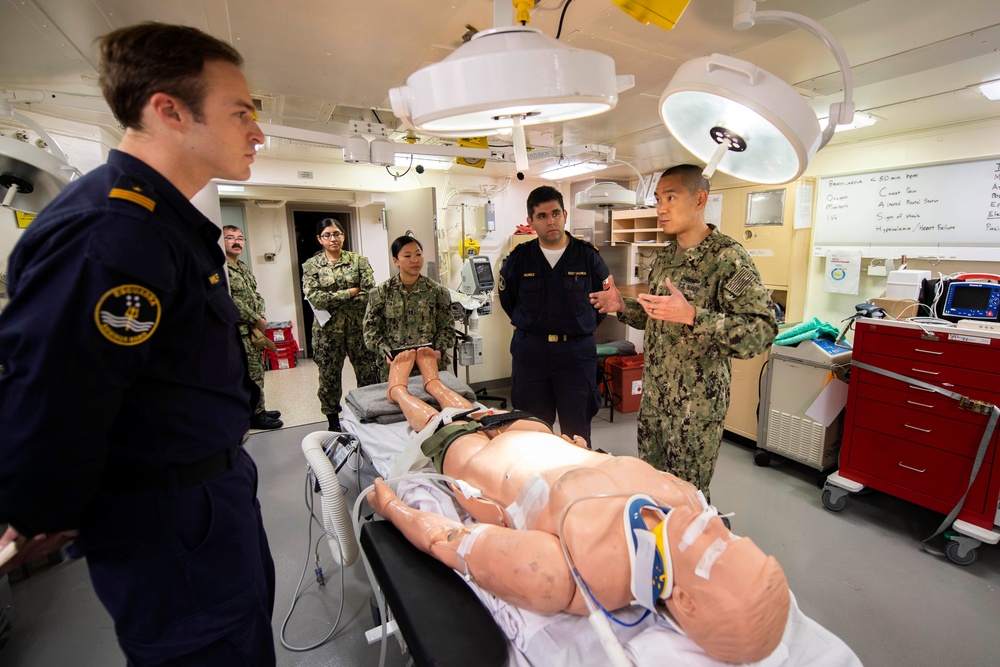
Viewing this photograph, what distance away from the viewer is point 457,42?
2.31 meters

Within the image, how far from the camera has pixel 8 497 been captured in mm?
734

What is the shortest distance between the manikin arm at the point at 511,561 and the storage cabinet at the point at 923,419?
7.93 feet

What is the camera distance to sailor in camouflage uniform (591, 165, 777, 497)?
1.74 meters

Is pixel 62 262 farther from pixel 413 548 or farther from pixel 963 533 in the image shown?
pixel 963 533

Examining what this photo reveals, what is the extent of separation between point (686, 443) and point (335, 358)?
2.91m

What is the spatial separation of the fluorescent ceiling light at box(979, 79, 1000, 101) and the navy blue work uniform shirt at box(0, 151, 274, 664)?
391 centimetres

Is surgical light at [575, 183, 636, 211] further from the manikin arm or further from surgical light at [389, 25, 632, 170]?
the manikin arm

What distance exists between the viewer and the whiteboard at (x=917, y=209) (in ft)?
10.7

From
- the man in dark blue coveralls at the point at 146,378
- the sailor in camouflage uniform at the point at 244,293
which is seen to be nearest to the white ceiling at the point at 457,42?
the sailor in camouflage uniform at the point at 244,293

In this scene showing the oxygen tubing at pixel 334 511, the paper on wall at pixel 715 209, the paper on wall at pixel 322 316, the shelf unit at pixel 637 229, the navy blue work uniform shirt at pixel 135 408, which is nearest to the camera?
the navy blue work uniform shirt at pixel 135 408

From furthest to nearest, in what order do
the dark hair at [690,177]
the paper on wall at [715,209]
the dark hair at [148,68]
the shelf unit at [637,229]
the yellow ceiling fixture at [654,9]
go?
1. the shelf unit at [637,229]
2. the paper on wall at [715,209]
3. the dark hair at [690,177]
4. the yellow ceiling fixture at [654,9]
5. the dark hair at [148,68]

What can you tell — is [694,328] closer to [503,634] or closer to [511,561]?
[511,561]

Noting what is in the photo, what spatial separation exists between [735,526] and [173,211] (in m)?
2.88

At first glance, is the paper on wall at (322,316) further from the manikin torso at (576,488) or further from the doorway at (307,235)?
the doorway at (307,235)
